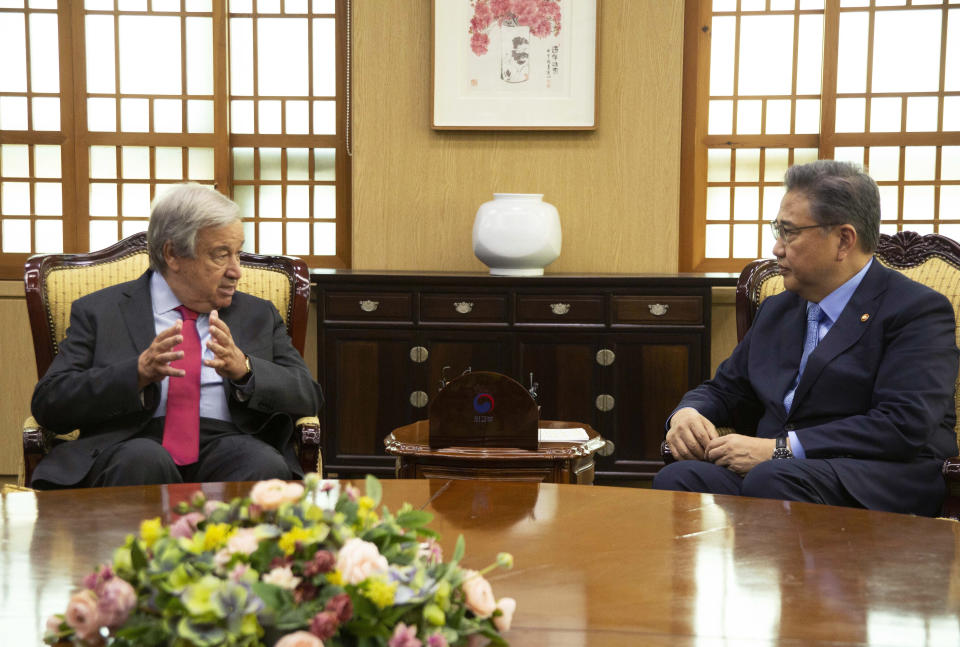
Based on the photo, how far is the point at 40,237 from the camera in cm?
468

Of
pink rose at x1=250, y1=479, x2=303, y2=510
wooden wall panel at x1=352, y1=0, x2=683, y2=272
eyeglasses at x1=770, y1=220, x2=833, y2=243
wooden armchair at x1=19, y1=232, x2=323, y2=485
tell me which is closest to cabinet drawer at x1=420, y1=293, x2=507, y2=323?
wooden wall panel at x1=352, y1=0, x2=683, y2=272

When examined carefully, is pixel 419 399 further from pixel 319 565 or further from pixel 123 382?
pixel 319 565

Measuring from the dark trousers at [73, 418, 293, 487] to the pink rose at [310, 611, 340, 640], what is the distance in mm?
1439

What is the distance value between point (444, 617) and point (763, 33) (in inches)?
161

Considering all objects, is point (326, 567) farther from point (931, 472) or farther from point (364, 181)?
point (364, 181)

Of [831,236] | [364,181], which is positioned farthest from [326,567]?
[364,181]

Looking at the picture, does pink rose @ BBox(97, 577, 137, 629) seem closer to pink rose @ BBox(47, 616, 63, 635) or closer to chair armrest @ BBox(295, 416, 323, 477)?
pink rose @ BBox(47, 616, 63, 635)

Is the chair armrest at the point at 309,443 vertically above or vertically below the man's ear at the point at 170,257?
below

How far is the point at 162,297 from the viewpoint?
8.47 feet

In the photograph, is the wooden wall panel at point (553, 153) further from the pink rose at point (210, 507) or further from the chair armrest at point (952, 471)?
the pink rose at point (210, 507)

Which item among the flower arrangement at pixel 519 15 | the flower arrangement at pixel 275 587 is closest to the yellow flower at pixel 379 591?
the flower arrangement at pixel 275 587

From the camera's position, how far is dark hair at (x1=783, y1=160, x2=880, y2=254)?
7.88 feet

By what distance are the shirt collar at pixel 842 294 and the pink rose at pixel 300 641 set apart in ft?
6.25

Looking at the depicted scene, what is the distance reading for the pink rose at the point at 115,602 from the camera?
3.03 feet
